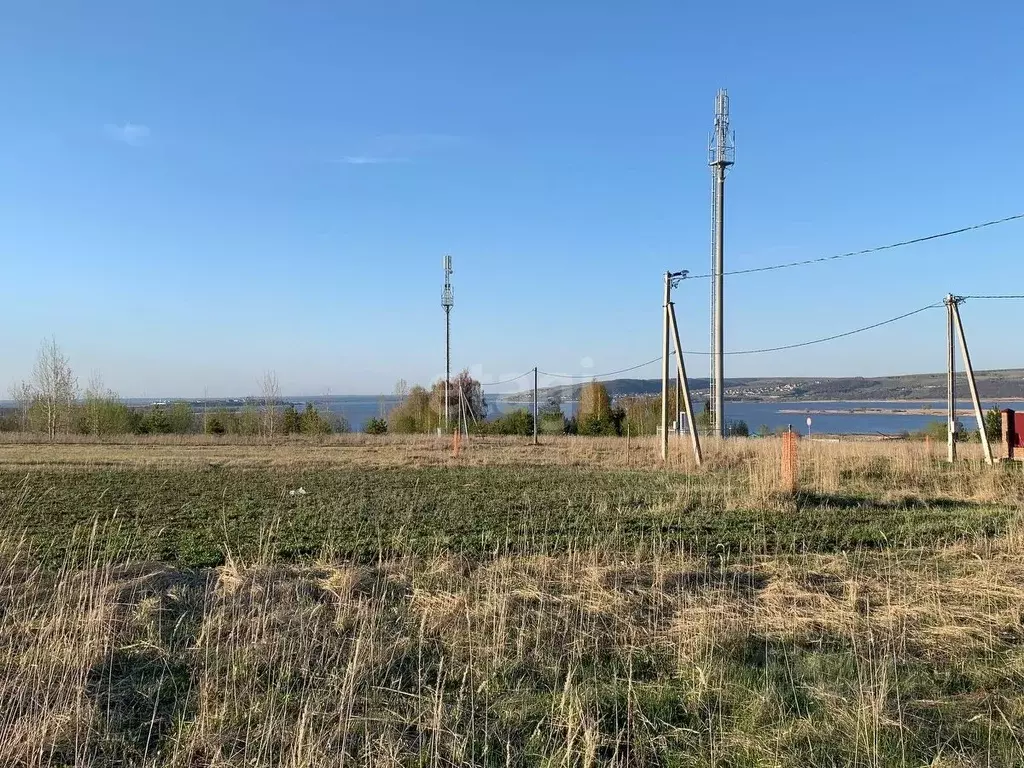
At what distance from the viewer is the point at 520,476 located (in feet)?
58.7

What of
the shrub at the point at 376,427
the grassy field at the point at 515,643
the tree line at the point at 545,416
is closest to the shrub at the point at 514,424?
the tree line at the point at 545,416

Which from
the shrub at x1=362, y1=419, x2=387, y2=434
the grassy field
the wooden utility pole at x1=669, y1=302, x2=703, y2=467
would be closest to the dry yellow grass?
the grassy field

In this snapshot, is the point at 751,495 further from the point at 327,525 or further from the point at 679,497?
the point at 327,525

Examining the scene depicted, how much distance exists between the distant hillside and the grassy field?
37713mm

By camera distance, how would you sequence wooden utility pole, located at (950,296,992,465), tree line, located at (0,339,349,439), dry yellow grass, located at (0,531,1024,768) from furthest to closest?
tree line, located at (0,339,349,439)
wooden utility pole, located at (950,296,992,465)
dry yellow grass, located at (0,531,1024,768)

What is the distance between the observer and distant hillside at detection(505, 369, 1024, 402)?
4950cm

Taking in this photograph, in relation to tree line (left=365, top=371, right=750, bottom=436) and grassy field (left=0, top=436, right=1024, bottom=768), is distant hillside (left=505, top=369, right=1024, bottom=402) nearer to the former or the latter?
tree line (left=365, top=371, right=750, bottom=436)

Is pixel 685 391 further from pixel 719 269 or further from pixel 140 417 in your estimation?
pixel 140 417

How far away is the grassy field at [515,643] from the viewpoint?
3473 mm

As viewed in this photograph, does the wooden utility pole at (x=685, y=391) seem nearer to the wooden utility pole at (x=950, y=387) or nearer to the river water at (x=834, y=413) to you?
the river water at (x=834, y=413)

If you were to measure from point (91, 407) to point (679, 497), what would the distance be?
49.4 meters

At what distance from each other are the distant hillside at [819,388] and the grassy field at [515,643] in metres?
37.7

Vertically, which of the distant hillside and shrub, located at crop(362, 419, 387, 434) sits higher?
the distant hillside

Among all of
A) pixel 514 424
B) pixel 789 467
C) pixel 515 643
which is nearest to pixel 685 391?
pixel 789 467
